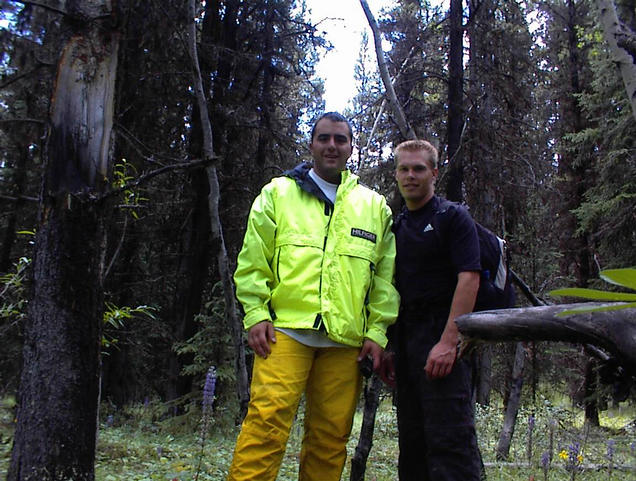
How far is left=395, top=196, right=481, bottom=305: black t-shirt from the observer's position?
3047 mm

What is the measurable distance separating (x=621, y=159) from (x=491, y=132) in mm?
4055

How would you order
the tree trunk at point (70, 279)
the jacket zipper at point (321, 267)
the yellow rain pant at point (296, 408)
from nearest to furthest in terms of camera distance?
the yellow rain pant at point (296, 408) < the jacket zipper at point (321, 267) < the tree trunk at point (70, 279)

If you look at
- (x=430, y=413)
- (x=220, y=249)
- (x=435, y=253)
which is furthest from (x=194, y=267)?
(x=430, y=413)

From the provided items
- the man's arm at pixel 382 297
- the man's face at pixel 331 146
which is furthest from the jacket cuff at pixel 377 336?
the man's face at pixel 331 146

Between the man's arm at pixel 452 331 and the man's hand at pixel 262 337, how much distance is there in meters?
0.94

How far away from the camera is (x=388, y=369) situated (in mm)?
3449

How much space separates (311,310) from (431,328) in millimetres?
739

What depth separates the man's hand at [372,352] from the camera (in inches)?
129

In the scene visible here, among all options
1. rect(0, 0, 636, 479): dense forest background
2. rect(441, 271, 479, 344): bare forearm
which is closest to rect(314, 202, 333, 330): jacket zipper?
rect(441, 271, 479, 344): bare forearm

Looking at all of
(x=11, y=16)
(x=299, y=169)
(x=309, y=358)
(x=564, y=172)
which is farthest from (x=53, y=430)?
(x=564, y=172)

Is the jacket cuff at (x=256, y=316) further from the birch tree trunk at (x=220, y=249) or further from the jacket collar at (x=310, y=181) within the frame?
the birch tree trunk at (x=220, y=249)

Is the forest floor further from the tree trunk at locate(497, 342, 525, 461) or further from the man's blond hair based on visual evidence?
the man's blond hair

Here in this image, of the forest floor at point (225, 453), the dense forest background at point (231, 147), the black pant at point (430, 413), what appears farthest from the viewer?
the dense forest background at point (231, 147)

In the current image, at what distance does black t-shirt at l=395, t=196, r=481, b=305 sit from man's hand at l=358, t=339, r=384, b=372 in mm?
343
